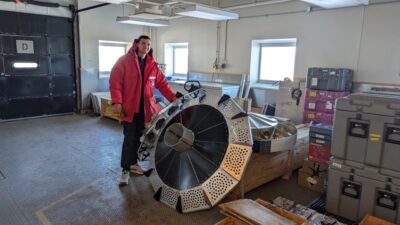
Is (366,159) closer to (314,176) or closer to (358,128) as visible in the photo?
(358,128)

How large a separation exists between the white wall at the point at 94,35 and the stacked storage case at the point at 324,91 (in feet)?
15.9

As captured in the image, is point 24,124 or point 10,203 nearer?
point 10,203

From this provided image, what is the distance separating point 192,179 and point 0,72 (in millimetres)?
5164

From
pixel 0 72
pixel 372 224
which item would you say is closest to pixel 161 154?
pixel 372 224

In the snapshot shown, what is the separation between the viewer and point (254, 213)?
6.99ft

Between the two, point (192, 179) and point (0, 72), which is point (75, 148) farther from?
point (0, 72)

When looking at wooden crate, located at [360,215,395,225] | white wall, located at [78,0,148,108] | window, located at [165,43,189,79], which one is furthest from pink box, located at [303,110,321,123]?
white wall, located at [78,0,148,108]

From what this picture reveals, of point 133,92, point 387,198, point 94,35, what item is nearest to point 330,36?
point 387,198

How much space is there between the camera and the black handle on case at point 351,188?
2371 millimetres

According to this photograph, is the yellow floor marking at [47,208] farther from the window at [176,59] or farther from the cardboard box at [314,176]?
the window at [176,59]

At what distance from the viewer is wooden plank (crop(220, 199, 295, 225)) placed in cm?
204

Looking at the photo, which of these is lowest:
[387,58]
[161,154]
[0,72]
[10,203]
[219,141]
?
[10,203]

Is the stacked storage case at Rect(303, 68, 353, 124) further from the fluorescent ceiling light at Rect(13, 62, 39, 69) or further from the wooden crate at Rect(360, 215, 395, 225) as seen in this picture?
the fluorescent ceiling light at Rect(13, 62, 39, 69)

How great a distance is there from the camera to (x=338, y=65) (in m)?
4.66
